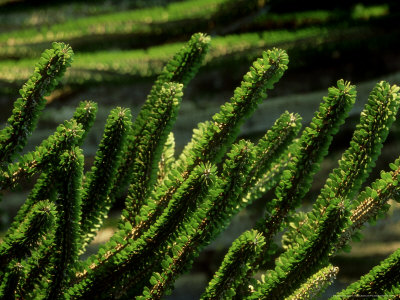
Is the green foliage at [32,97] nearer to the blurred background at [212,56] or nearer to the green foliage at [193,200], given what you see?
the green foliage at [193,200]

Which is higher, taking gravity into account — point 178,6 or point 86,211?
point 178,6

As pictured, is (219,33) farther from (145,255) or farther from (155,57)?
(145,255)

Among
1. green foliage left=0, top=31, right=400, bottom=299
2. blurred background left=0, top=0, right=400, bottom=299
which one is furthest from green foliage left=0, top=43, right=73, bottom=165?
blurred background left=0, top=0, right=400, bottom=299

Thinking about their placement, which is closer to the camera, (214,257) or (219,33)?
(219,33)

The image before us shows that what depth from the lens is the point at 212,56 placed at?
4.83 ft

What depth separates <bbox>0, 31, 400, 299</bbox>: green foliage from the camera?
543 mm

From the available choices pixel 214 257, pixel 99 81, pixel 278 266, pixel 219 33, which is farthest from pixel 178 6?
pixel 278 266

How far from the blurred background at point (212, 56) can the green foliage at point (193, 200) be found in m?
0.86

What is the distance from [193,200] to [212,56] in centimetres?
101

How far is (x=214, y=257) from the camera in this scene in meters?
1.67

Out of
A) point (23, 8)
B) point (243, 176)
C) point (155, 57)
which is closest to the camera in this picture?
point (243, 176)

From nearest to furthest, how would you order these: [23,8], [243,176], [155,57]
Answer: [243,176] → [155,57] → [23,8]

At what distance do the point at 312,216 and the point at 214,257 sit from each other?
3.68 ft

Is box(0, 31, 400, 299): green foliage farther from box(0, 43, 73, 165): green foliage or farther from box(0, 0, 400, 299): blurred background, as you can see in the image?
box(0, 0, 400, 299): blurred background
